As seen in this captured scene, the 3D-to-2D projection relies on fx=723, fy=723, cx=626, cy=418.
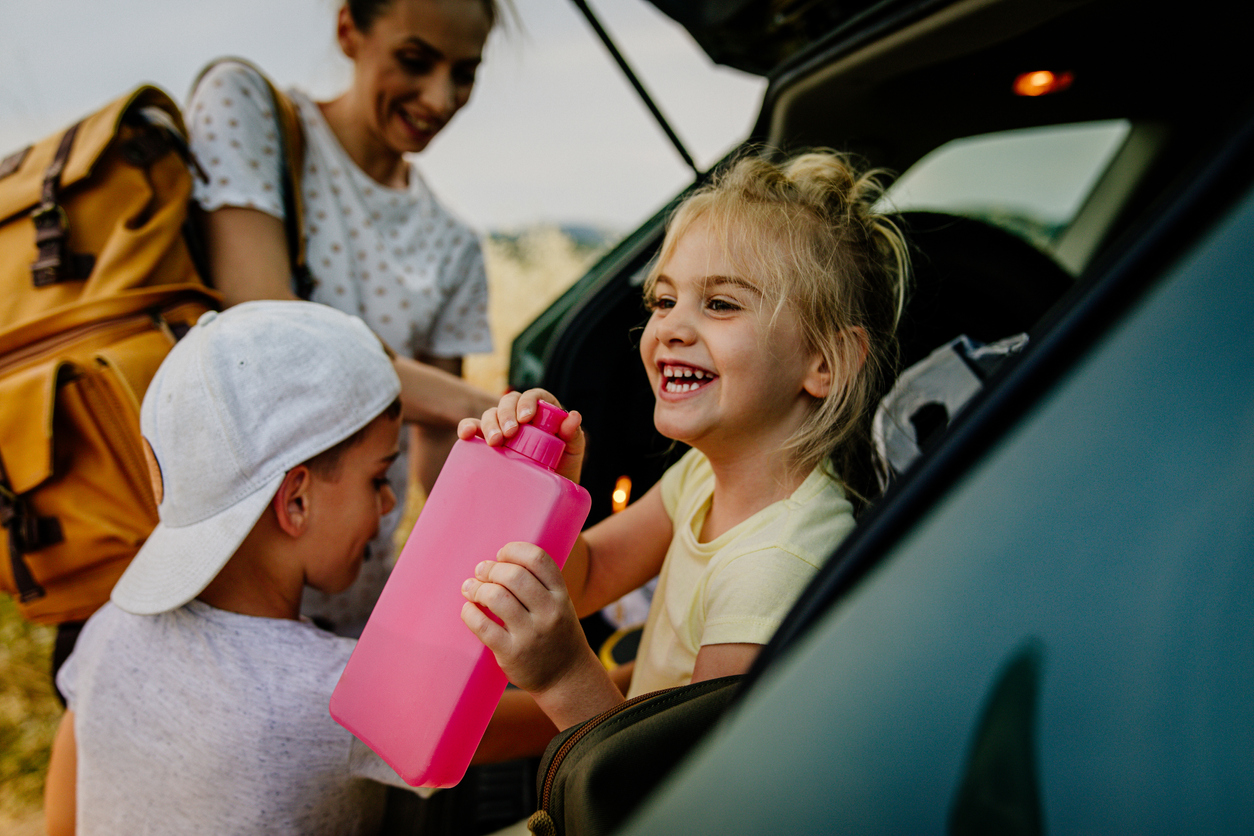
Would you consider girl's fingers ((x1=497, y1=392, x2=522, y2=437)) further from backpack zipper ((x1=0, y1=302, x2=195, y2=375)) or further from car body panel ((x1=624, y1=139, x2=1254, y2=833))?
backpack zipper ((x1=0, y1=302, x2=195, y2=375))

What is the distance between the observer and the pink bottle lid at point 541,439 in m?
0.85

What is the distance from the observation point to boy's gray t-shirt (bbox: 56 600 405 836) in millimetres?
1004

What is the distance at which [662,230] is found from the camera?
1.63m

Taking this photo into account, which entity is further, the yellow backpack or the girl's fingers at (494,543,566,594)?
the yellow backpack

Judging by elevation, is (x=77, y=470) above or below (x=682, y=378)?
above

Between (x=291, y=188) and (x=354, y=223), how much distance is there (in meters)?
0.17

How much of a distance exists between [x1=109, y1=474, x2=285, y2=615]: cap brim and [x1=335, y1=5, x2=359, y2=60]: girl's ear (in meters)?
1.07

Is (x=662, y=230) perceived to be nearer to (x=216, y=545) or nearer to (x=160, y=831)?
(x=216, y=545)

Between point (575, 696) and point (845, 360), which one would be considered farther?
point (845, 360)

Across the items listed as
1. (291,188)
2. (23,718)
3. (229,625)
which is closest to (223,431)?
(229,625)

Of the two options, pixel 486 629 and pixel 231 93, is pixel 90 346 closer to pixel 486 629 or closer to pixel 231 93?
pixel 231 93

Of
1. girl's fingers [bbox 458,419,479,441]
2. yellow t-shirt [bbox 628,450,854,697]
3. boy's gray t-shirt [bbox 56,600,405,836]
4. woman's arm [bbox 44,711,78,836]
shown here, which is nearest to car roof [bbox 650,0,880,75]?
yellow t-shirt [bbox 628,450,854,697]

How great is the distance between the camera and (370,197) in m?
1.67

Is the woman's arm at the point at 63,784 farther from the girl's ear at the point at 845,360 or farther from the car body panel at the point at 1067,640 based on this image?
the girl's ear at the point at 845,360
